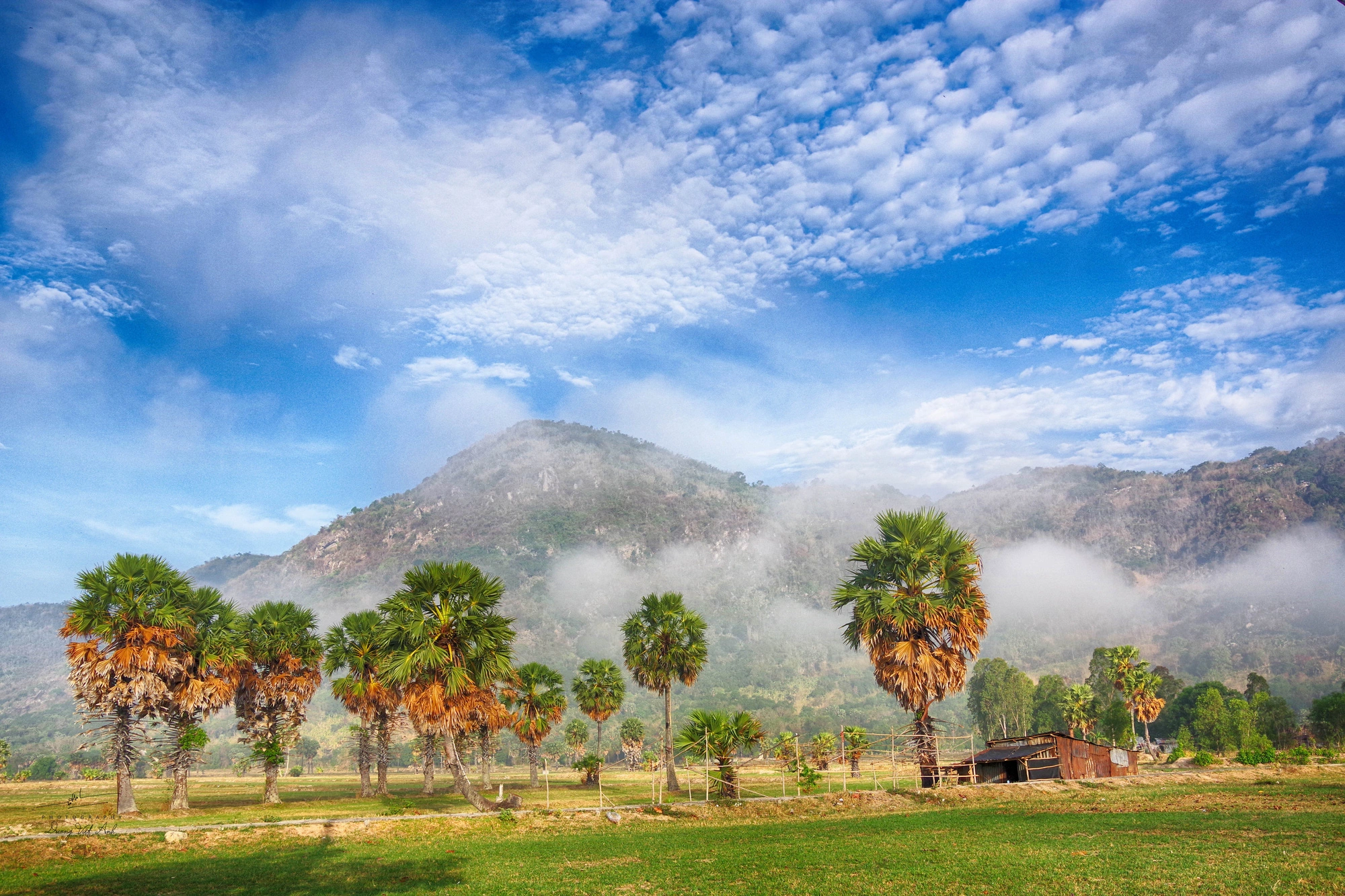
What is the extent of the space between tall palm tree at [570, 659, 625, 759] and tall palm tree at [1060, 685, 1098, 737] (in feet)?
203

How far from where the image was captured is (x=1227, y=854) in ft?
59.9

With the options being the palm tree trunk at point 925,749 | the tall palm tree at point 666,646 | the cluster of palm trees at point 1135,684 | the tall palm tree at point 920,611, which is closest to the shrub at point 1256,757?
the cluster of palm trees at point 1135,684

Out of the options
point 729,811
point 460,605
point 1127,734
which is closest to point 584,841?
point 729,811

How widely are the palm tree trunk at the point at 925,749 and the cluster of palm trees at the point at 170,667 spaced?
3872cm

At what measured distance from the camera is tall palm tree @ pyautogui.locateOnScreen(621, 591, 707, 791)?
173 feet

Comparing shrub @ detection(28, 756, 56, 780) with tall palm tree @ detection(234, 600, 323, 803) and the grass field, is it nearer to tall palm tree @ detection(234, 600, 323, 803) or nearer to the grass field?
tall palm tree @ detection(234, 600, 323, 803)

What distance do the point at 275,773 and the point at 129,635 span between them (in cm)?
1296

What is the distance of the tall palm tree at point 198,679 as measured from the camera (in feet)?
130

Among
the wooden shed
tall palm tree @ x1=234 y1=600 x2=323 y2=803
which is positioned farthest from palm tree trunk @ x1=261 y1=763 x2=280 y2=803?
the wooden shed

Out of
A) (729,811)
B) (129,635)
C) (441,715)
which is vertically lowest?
(729,811)

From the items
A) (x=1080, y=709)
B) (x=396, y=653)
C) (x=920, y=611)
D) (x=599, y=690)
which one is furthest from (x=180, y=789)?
(x=1080, y=709)

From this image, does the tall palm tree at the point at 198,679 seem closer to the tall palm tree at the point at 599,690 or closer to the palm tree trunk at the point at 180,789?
the palm tree trunk at the point at 180,789

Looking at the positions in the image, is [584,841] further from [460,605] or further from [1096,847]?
[1096,847]

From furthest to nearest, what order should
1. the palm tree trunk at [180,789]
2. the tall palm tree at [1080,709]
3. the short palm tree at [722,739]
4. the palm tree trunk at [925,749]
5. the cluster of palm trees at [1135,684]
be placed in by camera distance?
the tall palm tree at [1080,709], the cluster of palm trees at [1135,684], the short palm tree at [722,739], the palm tree trunk at [925,749], the palm tree trunk at [180,789]
